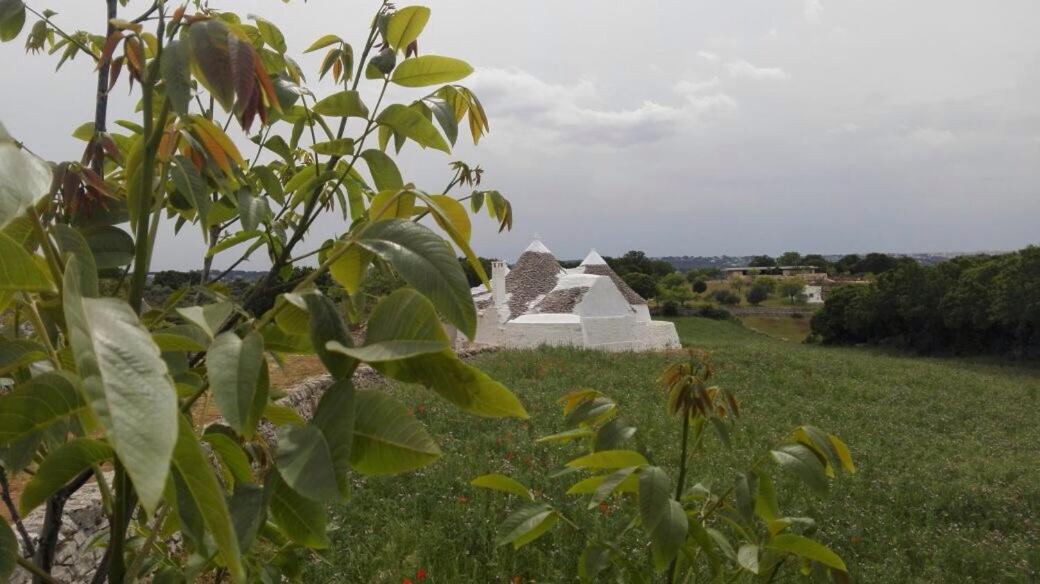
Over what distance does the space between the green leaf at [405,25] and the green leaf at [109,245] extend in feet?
1.58

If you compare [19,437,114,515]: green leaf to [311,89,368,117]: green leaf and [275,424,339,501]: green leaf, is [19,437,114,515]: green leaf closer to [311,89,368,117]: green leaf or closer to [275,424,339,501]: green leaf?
[275,424,339,501]: green leaf

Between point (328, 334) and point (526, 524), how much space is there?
3.20 feet

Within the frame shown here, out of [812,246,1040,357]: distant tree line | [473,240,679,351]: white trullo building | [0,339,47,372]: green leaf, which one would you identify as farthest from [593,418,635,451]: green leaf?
[812,246,1040,357]: distant tree line

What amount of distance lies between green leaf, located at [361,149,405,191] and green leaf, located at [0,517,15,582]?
63 cm

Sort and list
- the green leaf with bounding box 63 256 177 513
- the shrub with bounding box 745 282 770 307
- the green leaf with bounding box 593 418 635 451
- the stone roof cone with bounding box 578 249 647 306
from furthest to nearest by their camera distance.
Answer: the shrub with bounding box 745 282 770 307 → the stone roof cone with bounding box 578 249 647 306 → the green leaf with bounding box 593 418 635 451 → the green leaf with bounding box 63 256 177 513

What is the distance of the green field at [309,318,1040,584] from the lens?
4.52 meters

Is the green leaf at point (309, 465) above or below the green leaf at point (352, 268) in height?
below

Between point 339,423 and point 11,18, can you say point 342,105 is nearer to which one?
point 339,423

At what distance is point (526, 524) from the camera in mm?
1425

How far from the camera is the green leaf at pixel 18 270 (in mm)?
518

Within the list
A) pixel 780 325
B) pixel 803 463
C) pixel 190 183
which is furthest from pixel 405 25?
pixel 780 325

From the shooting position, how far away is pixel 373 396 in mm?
623

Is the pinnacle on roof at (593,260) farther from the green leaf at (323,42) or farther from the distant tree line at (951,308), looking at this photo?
the green leaf at (323,42)

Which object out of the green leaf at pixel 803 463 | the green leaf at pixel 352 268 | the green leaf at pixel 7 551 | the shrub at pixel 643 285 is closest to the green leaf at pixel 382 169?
the green leaf at pixel 352 268
